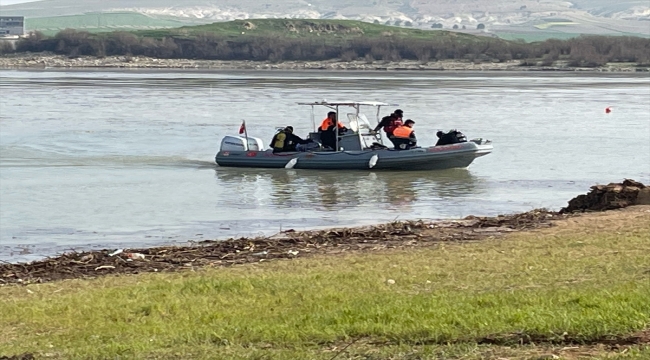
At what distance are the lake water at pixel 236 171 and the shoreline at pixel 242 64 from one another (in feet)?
164

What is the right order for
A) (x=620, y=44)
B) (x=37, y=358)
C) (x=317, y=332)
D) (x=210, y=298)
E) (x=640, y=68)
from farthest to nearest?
1. (x=620, y=44)
2. (x=640, y=68)
3. (x=210, y=298)
4. (x=317, y=332)
5. (x=37, y=358)

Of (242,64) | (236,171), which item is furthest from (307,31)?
(236,171)

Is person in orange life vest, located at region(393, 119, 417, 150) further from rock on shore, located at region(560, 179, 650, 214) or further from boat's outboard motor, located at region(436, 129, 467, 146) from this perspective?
rock on shore, located at region(560, 179, 650, 214)

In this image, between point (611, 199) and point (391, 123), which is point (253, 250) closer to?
point (611, 199)

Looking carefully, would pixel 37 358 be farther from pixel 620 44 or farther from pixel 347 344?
pixel 620 44

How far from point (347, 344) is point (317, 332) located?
0.35 m

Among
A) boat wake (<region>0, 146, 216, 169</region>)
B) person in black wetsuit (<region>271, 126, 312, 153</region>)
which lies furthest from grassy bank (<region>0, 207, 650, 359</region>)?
boat wake (<region>0, 146, 216, 169</region>)

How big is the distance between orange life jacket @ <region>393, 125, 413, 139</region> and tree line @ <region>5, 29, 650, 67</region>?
80.2 meters

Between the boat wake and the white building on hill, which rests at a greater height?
the boat wake

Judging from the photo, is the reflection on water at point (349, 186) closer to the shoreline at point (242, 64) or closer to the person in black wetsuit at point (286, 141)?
the person in black wetsuit at point (286, 141)

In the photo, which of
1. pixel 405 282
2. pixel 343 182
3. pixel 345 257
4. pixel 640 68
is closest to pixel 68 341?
pixel 405 282

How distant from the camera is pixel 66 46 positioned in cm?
11869

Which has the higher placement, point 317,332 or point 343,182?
point 317,332

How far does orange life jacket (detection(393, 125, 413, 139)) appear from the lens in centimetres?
2483
